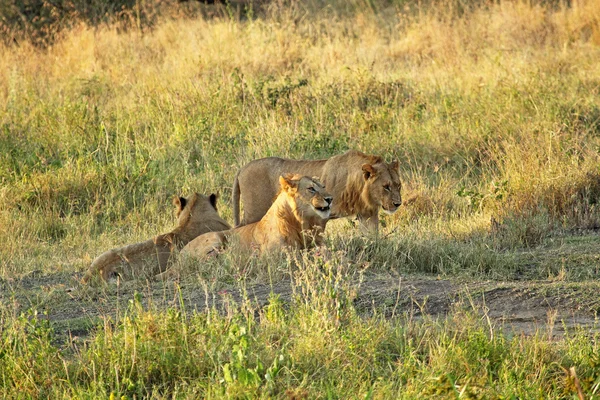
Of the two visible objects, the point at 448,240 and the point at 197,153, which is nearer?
the point at 448,240

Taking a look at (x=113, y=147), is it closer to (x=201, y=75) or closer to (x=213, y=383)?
(x=201, y=75)

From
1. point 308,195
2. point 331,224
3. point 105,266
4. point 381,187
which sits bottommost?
point 331,224

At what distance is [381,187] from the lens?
852cm

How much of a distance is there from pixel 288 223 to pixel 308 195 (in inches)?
11.9

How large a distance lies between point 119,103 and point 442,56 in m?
4.72

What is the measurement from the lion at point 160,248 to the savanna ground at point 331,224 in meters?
0.31

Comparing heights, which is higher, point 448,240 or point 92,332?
point 92,332

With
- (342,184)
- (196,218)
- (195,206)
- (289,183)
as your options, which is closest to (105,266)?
(196,218)

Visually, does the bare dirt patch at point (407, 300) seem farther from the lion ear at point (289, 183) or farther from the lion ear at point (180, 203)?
the lion ear at point (180, 203)

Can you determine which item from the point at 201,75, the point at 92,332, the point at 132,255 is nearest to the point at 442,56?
the point at 201,75

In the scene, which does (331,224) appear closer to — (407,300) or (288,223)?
(288,223)

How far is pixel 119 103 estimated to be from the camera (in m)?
12.6

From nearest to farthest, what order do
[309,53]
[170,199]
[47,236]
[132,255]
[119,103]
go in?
1. [132,255]
2. [47,236]
3. [170,199]
4. [119,103]
5. [309,53]

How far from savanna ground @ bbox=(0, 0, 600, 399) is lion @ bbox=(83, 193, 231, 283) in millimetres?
307
